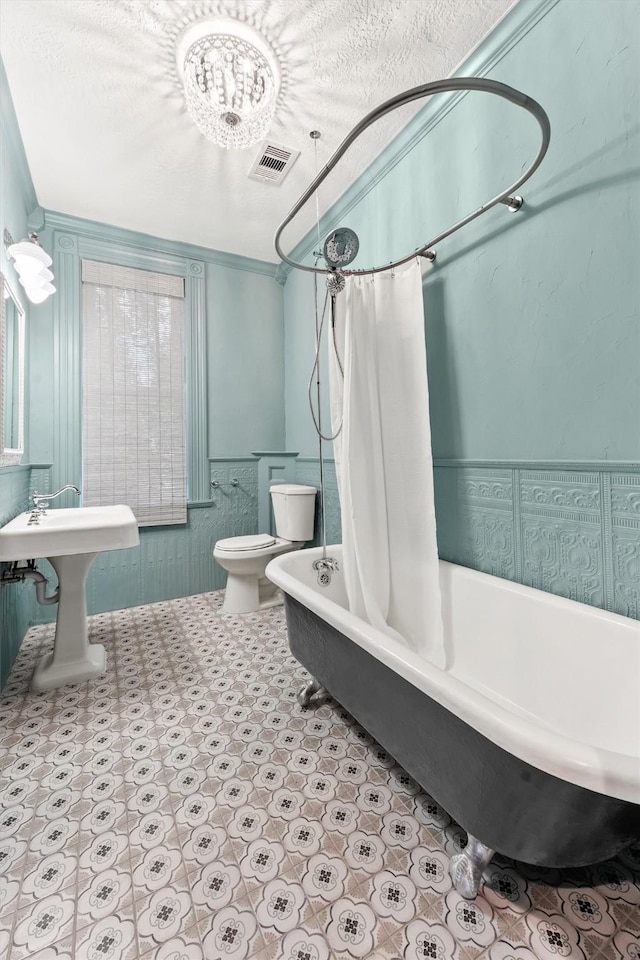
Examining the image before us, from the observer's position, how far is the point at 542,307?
4.62 feet

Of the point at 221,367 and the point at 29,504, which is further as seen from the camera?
the point at 221,367

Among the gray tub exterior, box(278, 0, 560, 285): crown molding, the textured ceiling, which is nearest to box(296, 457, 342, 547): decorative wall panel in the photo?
the gray tub exterior

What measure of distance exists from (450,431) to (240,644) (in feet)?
5.12

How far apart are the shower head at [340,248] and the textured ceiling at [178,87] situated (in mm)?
670

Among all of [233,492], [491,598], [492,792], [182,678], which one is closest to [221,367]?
[233,492]

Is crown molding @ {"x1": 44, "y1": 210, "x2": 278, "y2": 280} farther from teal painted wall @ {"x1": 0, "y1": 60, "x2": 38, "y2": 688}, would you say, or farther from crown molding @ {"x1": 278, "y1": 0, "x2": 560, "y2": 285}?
crown molding @ {"x1": 278, "y1": 0, "x2": 560, "y2": 285}

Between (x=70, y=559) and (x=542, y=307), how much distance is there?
2.19m

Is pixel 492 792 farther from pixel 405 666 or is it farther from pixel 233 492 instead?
pixel 233 492

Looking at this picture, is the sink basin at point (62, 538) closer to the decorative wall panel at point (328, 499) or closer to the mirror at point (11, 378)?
the mirror at point (11, 378)

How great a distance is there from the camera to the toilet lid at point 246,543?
2.54 meters

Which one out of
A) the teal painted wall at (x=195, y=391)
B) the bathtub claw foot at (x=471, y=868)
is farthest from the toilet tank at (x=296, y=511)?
the bathtub claw foot at (x=471, y=868)

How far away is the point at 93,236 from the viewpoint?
2.64m

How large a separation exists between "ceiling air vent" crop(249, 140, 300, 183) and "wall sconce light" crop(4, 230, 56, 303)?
113cm

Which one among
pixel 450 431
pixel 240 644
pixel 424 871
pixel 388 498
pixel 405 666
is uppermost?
pixel 450 431
